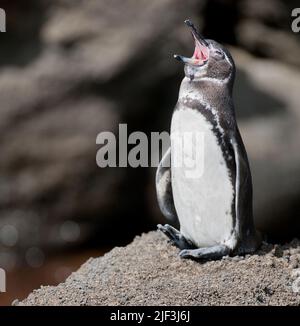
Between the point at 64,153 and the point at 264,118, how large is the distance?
2.93 ft

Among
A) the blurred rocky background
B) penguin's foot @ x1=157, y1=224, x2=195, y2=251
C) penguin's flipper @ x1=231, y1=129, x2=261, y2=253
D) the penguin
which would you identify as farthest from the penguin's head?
the blurred rocky background

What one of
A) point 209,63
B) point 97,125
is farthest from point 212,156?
point 97,125

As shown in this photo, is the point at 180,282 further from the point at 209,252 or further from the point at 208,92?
the point at 208,92

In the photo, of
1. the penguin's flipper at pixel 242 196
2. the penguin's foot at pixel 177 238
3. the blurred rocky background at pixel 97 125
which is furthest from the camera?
the blurred rocky background at pixel 97 125

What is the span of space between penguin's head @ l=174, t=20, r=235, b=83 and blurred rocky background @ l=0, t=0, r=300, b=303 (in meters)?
1.70

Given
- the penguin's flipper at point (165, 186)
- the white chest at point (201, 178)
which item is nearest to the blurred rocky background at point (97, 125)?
the penguin's flipper at point (165, 186)

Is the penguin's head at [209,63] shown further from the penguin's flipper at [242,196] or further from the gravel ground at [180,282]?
the gravel ground at [180,282]

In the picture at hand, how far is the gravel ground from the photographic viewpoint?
183 cm

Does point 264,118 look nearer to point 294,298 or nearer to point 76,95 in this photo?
point 76,95

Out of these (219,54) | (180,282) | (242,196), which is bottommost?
(180,282)

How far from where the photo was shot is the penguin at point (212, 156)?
1957mm

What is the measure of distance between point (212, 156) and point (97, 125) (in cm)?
181

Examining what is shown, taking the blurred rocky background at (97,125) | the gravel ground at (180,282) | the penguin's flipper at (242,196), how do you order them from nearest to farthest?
the gravel ground at (180,282) → the penguin's flipper at (242,196) → the blurred rocky background at (97,125)

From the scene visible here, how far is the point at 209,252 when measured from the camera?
197cm
